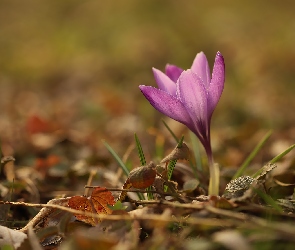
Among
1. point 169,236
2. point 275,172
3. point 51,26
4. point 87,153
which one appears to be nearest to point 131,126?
point 87,153

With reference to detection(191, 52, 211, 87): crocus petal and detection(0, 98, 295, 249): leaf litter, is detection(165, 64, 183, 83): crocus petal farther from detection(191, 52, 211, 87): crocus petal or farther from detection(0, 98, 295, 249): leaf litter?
detection(0, 98, 295, 249): leaf litter

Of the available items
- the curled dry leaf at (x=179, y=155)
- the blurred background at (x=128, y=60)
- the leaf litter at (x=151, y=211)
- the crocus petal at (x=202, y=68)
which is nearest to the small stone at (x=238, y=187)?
the leaf litter at (x=151, y=211)

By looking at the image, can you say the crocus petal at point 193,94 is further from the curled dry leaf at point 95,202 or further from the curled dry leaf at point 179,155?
the curled dry leaf at point 95,202

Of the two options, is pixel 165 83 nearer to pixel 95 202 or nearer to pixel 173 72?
pixel 173 72

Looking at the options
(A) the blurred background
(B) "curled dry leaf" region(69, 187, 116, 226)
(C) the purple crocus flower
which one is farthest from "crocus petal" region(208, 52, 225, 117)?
(A) the blurred background

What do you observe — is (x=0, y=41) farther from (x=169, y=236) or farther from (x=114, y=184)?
(x=169, y=236)
